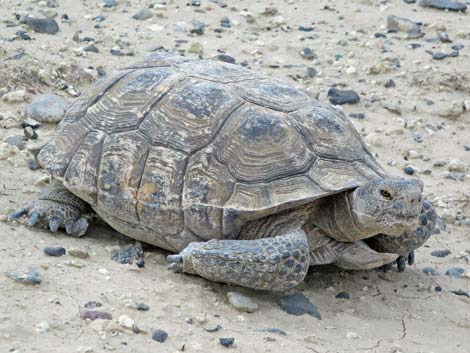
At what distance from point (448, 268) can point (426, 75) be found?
3.42 m

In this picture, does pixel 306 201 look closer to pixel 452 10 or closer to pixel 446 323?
pixel 446 323

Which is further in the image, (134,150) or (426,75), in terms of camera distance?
(426,75)

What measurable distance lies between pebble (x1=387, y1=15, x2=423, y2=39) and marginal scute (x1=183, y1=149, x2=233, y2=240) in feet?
17.3

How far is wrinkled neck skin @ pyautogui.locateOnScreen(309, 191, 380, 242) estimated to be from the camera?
195 inches

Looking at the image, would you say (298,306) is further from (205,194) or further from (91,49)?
(91,49)

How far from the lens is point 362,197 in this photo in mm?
4867

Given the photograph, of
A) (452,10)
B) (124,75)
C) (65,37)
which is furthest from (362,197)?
(452,10)

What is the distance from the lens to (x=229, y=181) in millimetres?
4891

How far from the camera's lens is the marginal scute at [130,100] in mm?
5234

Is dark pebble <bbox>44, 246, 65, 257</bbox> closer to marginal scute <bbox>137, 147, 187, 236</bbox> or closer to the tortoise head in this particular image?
marginal scute <bbox>137, 147, 187, 236</bbox>

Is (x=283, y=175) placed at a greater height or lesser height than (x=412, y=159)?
greater

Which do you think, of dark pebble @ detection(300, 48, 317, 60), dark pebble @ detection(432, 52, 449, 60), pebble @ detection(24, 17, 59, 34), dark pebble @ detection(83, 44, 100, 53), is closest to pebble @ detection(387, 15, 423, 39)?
dark pebble @ detection(432, 52, 449, 60)

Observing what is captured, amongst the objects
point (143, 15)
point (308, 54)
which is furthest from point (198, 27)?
point (308, 54)

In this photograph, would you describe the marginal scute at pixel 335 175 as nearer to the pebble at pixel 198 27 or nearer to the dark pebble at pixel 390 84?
the dark pebble at pixel 390 84
